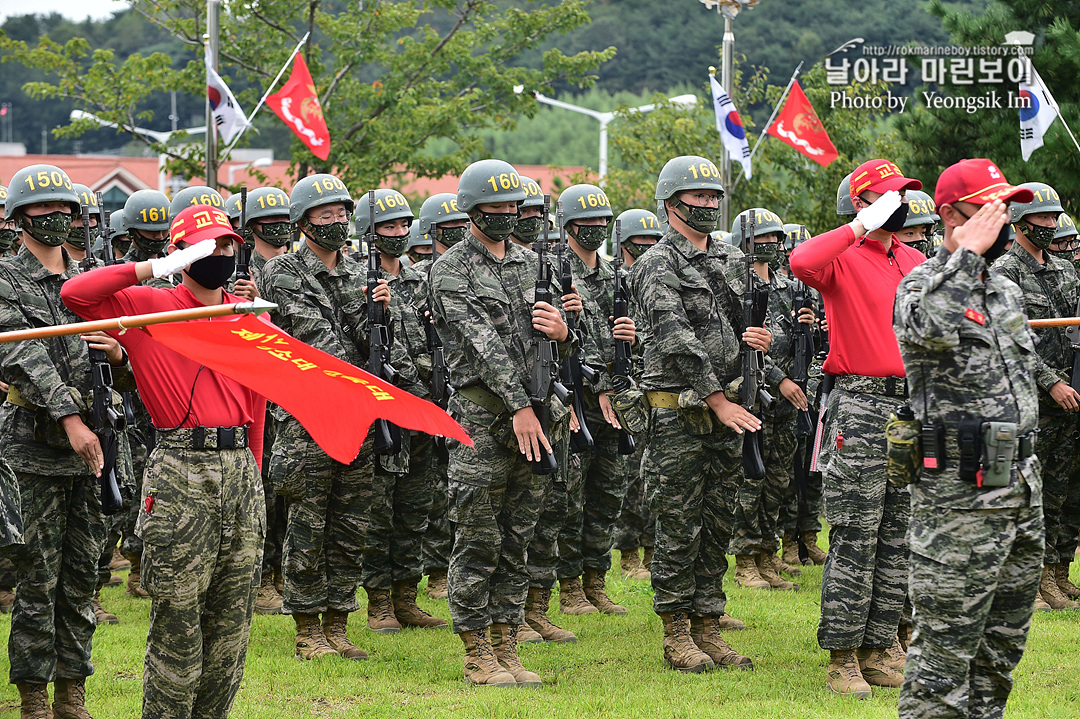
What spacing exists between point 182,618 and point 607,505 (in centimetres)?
448

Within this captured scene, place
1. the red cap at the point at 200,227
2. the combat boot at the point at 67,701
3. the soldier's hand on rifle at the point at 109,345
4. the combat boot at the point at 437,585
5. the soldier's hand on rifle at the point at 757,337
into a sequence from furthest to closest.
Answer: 1. the combat boot at the point at 437,585
2. the soldier's hand on rifle at the point at 757,337
3. the combat boot at the point at 67,701
4. the soldier's hand on rifle at the point at 109,345
5. the red cap at the point at 200,227

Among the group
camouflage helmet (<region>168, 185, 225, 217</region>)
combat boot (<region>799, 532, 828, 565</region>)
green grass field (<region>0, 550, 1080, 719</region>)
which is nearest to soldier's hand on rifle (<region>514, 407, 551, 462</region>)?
green grass field (<region>0, 550, 1080, 719</region>)

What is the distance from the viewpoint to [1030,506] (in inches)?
210

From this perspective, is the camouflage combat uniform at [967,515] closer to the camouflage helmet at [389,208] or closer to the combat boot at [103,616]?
the camouflage helmet at [389,208]

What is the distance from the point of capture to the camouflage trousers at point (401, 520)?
8875mm

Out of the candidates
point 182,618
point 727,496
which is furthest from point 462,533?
point 182,618

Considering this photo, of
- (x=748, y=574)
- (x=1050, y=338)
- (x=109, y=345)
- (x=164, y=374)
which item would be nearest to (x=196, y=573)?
(x=164, y=374)

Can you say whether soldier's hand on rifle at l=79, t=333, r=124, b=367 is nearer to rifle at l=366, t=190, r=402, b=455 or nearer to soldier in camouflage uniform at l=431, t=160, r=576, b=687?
soldier in camouflage uniform at l=431, t=160, r=576, b=687

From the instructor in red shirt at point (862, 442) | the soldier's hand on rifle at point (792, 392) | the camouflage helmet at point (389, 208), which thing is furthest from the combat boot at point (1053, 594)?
the camouflage helmet at point (389, 208)

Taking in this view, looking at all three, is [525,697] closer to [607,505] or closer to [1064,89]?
[607,505]

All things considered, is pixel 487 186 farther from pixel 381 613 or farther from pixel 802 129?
pixel 802 129

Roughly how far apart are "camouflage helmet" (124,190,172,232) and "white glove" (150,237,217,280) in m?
4.54

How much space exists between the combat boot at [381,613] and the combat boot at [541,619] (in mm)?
969

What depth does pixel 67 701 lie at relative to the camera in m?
6.67
